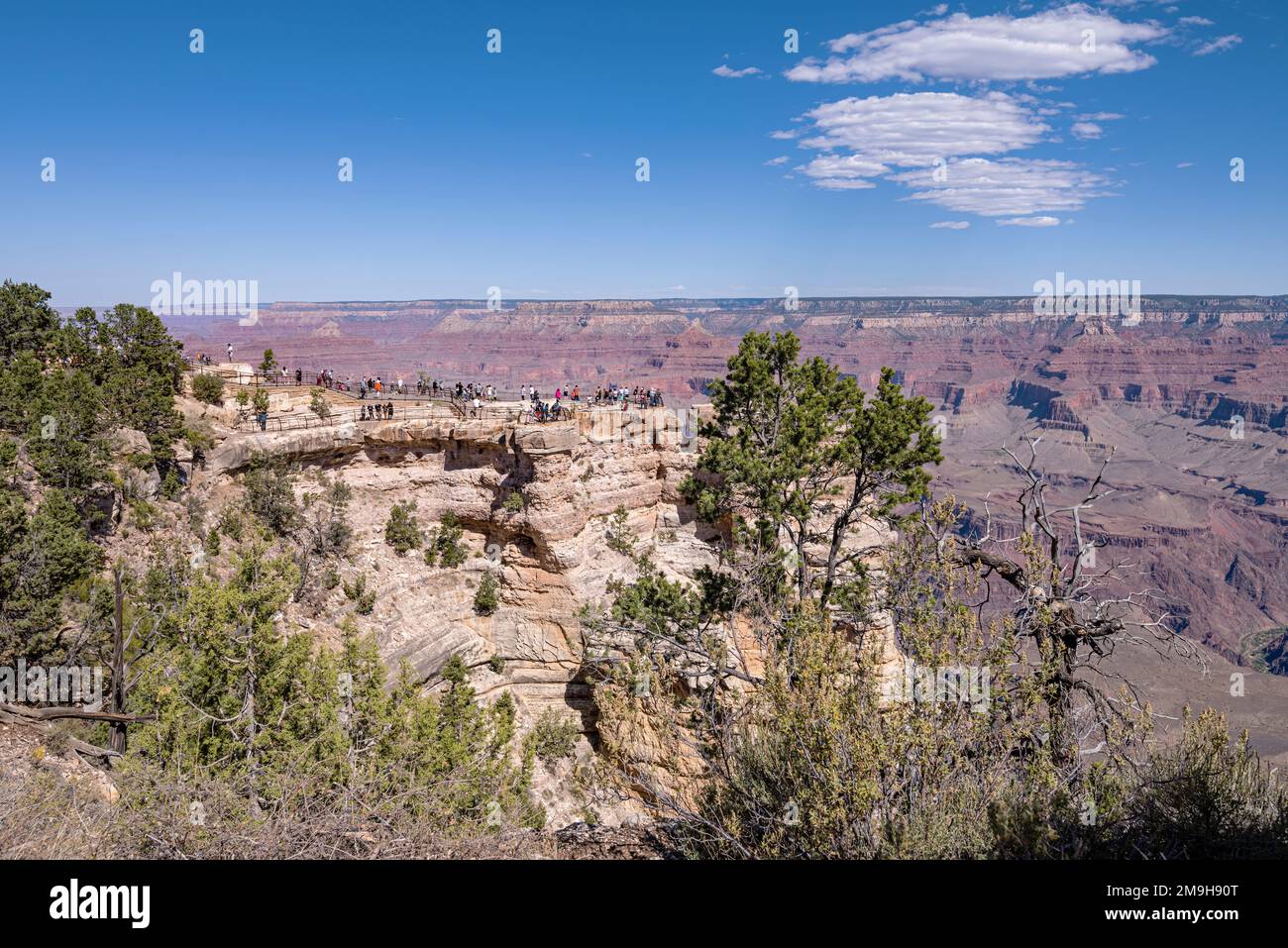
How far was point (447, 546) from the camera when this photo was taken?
97.6 feet

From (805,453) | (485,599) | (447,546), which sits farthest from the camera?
(447,546)

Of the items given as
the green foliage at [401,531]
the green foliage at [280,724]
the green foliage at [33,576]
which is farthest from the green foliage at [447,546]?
the green foliage at [280,724]

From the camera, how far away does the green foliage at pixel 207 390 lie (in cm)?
3184

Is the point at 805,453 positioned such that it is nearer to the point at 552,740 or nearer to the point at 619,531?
the point at 619,531

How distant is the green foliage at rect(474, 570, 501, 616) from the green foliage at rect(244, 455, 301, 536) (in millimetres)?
7271

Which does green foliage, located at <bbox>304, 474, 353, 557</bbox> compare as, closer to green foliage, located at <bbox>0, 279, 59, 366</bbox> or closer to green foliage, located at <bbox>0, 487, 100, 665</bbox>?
green foliage, located at <bbox>0, 487, 100, 665</bbox>

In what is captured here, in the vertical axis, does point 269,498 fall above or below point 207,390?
below

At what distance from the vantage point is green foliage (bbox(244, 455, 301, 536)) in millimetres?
26688

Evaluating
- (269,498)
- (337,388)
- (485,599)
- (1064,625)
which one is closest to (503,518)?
(485,599)

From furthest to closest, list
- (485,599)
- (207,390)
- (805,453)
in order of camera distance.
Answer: (207,390)
(485,599)
(805,453)

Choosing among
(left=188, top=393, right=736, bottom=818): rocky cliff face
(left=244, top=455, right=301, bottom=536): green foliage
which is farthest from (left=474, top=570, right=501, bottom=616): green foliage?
(left=244, top=455, right=301, bottom=536): green foliage

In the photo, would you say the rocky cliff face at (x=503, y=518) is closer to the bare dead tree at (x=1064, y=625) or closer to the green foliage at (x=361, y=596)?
the green foliage at (x=361, y=596)

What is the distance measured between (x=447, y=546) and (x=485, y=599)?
2956 millimetres
